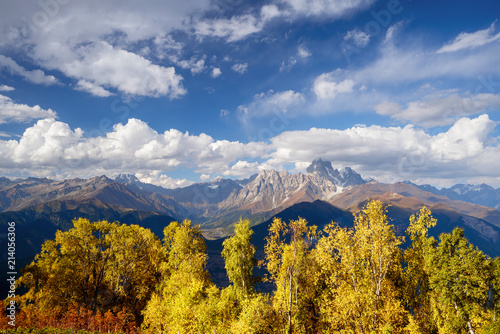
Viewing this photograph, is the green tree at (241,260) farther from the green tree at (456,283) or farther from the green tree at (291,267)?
the green tree at (456,283)

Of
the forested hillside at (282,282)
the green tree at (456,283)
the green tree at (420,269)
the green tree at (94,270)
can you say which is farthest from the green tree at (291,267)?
the green tree at (94,270)

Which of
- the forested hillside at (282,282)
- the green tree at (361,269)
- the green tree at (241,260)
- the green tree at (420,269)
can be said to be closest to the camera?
the green tree at (361,269)

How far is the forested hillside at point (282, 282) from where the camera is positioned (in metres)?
31.7

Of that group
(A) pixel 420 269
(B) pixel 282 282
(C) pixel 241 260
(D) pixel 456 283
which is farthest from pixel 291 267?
(D) pixel 456 283

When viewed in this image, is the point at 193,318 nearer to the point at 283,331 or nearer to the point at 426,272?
the point at 283,331

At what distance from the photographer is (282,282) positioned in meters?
37.5

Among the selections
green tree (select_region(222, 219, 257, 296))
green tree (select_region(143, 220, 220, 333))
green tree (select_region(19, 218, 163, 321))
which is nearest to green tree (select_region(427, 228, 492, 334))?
green tree (select_region(222, 219, 257, 296))

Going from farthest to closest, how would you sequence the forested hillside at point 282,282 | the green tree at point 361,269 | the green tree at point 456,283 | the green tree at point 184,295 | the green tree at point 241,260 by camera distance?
the green tree at point 241,260 < the green tree at point 456,283 < the green tree at point 184,295 < the forested hillside at point 282,282 < the green tree at point 361,269

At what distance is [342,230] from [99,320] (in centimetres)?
4903

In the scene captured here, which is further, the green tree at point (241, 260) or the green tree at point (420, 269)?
the green tree at point (241, 260)

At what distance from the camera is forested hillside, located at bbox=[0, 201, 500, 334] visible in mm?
31734

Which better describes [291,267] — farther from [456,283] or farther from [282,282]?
[456,283]

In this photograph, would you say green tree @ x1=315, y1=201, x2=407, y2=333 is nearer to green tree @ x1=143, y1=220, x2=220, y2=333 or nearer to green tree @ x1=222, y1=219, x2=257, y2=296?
green tree @ x1=143, y1=220, x2=220, y2=333

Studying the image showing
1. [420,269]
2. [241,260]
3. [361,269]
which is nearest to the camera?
[361,269]
